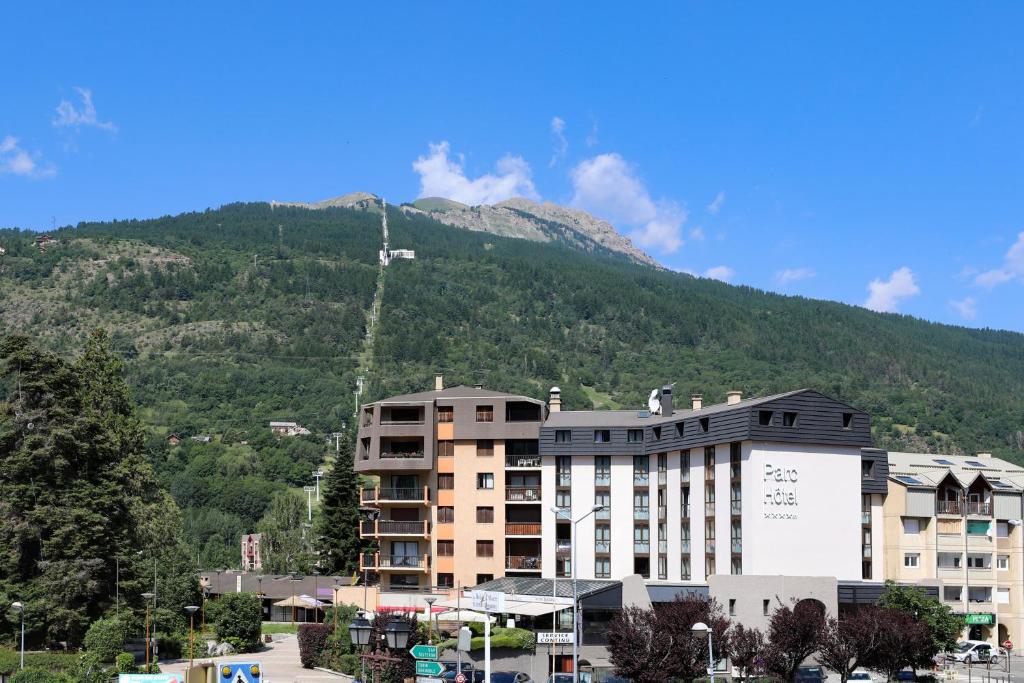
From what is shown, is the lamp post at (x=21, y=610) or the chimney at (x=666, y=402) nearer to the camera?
the lamp post at (x=21, y=610)

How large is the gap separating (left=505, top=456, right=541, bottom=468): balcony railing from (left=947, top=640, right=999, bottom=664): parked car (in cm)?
3082

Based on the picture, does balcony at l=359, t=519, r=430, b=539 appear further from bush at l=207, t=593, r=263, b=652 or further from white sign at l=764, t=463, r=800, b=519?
white sign at l=764, t=463, r=800, b=519

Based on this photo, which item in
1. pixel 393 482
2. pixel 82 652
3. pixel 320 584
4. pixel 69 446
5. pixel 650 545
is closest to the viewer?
pixel 82 652

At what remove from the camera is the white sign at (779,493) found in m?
76.8

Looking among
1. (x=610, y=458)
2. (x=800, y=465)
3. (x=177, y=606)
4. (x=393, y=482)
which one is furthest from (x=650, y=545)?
(x=177, y=606)

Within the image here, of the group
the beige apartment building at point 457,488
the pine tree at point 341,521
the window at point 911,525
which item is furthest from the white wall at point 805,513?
the pine tree at point 341,521

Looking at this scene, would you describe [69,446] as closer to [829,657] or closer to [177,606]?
[177,606]

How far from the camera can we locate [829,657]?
214ft

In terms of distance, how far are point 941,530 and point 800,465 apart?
61.0 ft

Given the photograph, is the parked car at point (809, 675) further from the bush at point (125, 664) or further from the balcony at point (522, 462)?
→ the bush at point (125, 664)

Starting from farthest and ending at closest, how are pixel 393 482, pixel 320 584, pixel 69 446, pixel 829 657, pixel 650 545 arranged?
1. pixel 320 584
2. pixel 393 482
3. pixel 650 545
4. pixel 69 446
5. pixel 829 657

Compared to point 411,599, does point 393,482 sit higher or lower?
higher

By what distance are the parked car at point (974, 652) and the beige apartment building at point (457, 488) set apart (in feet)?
95.6

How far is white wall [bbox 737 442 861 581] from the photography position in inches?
3007
